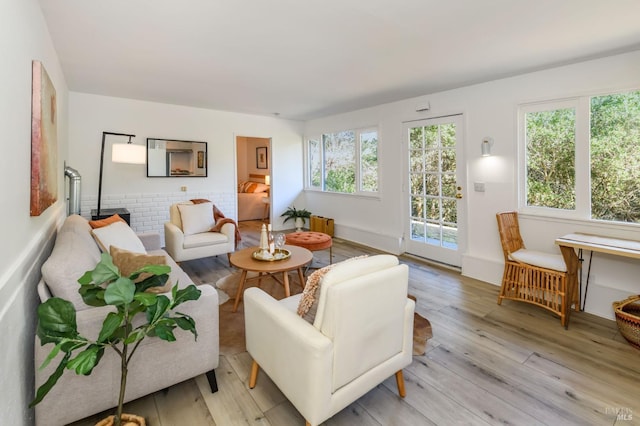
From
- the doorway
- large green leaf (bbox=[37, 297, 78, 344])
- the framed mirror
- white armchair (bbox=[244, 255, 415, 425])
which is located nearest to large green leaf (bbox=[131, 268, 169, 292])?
large green leaf (bbox=[37, 297, 78, 344])

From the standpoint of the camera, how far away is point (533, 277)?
2873 mm

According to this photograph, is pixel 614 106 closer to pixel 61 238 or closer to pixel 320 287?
pixel 320 287

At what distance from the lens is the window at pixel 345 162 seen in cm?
532

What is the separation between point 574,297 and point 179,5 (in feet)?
13.0

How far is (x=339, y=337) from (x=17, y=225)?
156cm

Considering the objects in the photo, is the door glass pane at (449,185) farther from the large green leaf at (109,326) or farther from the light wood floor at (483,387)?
the large green leaf at (109,326)

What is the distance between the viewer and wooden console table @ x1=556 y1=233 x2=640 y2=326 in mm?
2393

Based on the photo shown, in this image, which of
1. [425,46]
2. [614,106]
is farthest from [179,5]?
[614,106]

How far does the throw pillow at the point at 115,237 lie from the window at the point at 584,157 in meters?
3.80

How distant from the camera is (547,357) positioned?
7.23 ft

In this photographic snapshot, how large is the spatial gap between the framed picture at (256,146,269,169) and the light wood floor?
7.36m

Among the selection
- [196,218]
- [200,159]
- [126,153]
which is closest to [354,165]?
[200,159]

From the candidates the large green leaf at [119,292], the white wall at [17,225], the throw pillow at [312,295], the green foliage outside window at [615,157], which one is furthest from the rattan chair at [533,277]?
the white wall at [17,225]

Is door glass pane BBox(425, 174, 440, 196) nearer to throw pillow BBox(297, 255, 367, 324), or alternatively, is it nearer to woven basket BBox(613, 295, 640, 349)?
woven basket BBox(613, 295, 640, 349)
